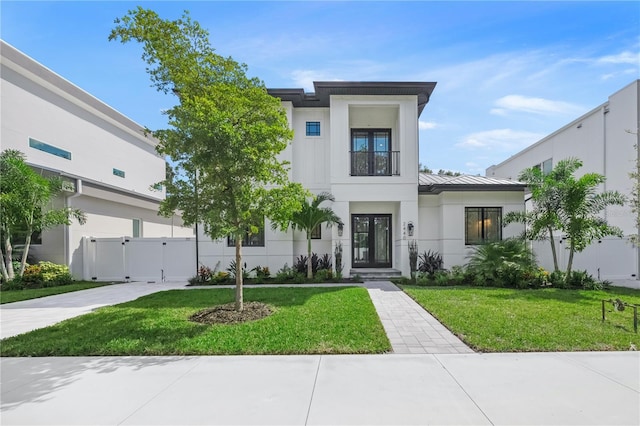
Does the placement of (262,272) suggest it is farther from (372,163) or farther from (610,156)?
(610,156)

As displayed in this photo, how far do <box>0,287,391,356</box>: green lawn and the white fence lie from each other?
16.9 ft

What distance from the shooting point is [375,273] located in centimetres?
1295

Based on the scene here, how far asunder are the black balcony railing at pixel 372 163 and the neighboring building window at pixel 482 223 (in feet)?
11.8

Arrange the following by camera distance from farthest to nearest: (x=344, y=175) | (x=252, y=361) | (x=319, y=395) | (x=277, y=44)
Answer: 1. (x=344, y=175)
2. (x=277, y=44)
3. (x=252, y=361)
4. (x=319, y=395)

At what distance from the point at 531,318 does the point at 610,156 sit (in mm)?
13930

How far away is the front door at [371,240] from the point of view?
546 inches

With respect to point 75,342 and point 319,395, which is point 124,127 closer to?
point 75,342

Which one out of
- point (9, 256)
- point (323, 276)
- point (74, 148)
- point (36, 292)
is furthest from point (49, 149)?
point (323, 276)

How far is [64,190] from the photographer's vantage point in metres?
12.8

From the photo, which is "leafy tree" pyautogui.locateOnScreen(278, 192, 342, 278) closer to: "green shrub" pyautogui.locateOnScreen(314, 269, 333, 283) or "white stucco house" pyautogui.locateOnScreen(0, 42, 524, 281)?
"green shrub" pyautogui.locateOnScreen(314, 269, 333, 283)

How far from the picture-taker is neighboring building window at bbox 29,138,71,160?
14.5m

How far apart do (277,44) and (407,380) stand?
25.8 ft

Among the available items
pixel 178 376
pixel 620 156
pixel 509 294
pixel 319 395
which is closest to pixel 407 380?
pixel 319 395

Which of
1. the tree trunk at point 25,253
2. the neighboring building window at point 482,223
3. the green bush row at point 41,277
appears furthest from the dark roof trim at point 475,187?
the tree trunk at point 25,253
